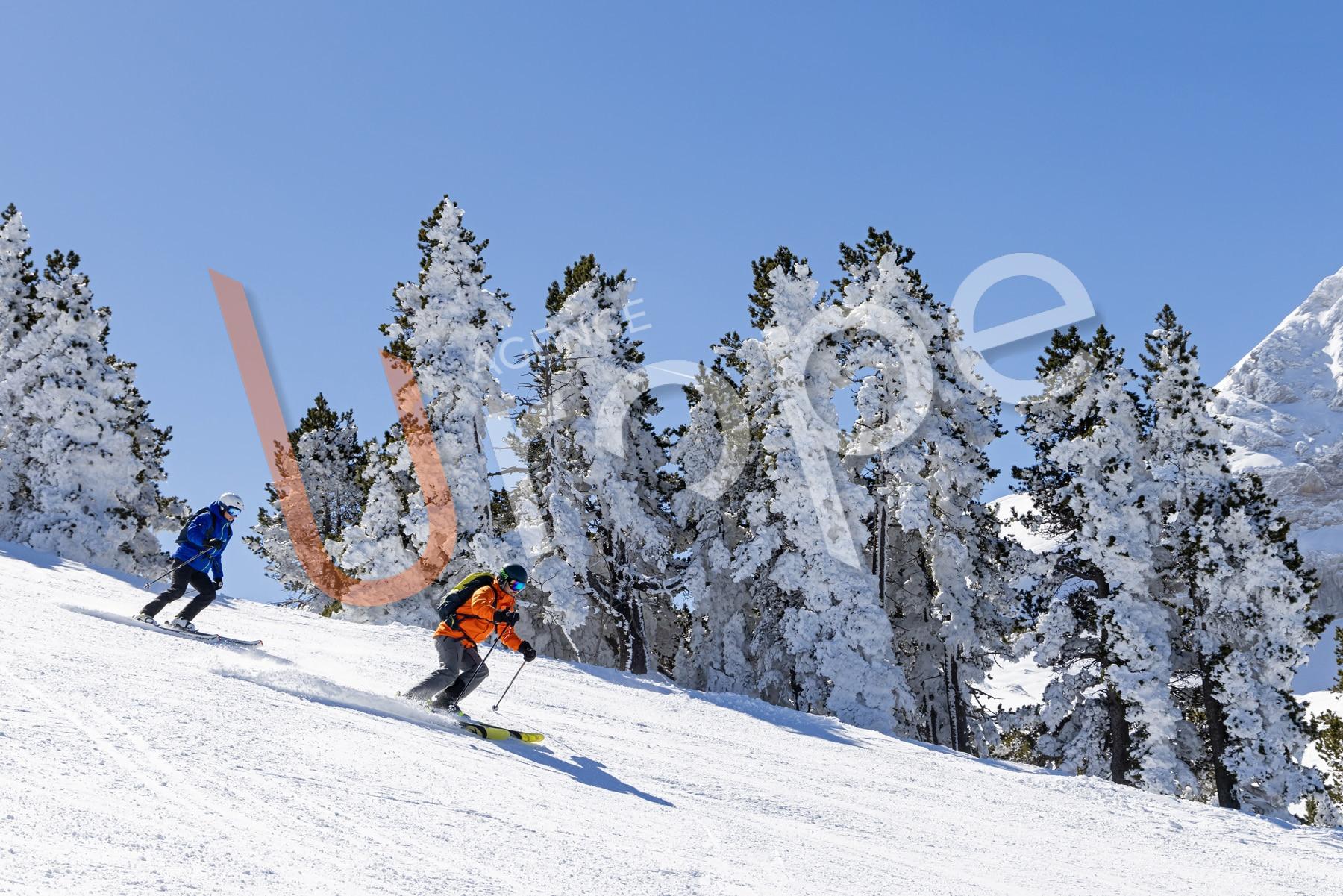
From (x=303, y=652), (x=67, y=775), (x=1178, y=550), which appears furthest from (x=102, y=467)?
(x=1178, y=550)

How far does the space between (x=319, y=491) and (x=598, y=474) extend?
15.3 m

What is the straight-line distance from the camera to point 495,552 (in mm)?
27016

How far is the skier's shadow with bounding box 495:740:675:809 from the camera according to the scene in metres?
8.41

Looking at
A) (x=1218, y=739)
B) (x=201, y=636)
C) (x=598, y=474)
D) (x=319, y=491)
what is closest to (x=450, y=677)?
(x=201, y=636)

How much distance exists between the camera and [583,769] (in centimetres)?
912

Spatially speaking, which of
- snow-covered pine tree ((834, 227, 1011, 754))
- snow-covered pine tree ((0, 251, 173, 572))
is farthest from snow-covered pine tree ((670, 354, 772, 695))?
snow-covered pine tree ((0, 251, 173, 572))

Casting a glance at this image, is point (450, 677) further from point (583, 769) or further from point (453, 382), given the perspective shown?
point (453, 382)

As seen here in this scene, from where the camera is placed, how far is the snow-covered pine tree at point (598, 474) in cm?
2931

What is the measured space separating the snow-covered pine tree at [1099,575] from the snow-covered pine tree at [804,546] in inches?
188

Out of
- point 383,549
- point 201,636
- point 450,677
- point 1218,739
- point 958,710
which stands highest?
point 383,549

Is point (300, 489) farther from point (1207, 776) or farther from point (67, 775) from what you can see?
point (67, 775)

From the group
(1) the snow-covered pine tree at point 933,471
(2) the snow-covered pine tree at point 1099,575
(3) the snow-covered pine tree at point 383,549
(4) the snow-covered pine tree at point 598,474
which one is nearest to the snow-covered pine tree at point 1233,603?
(2) the snow-covered pine tree at point 1099,575

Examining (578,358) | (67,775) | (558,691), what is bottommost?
(67,775)

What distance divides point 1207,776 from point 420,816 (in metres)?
26.7
